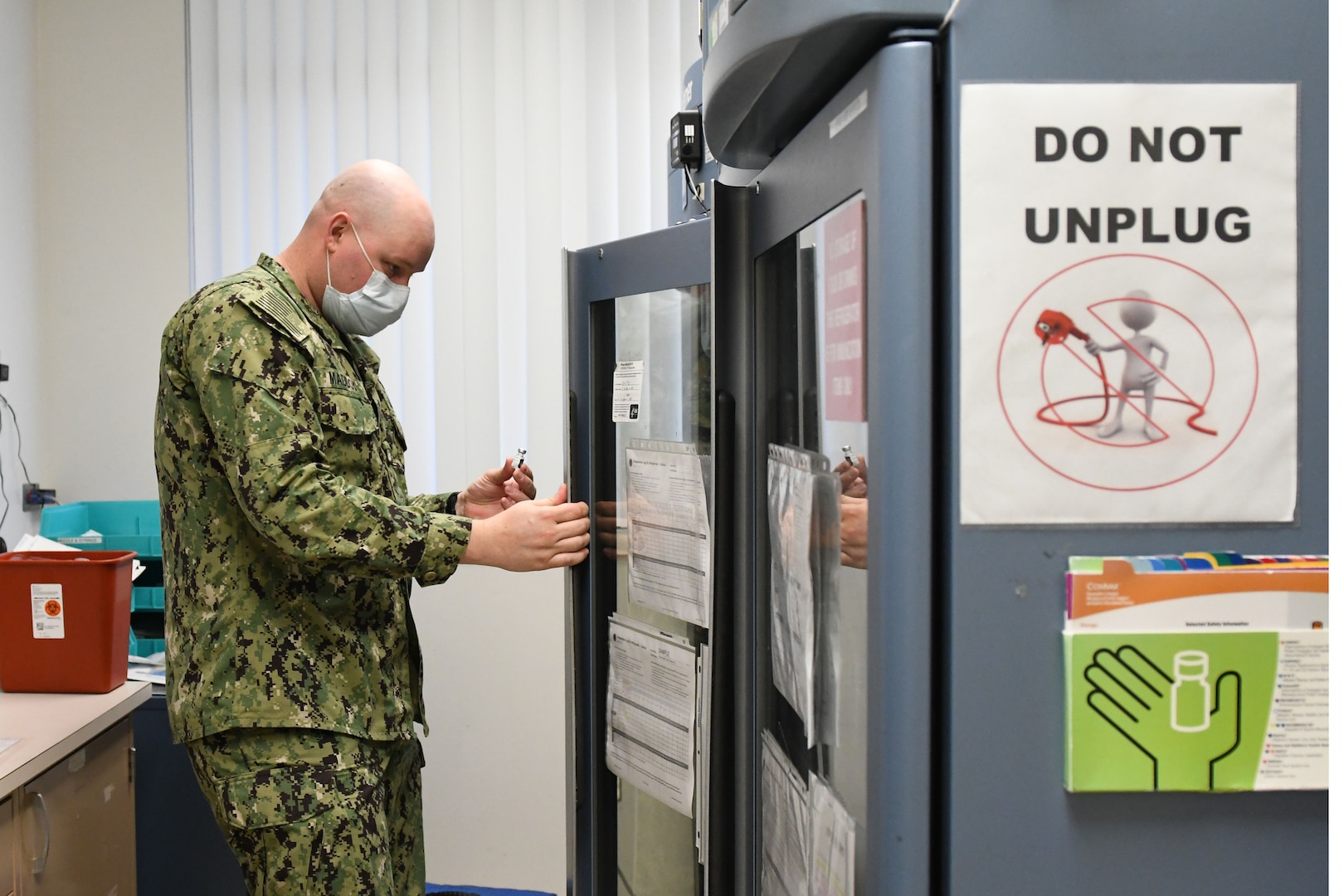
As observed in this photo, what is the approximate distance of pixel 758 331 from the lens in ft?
3.80

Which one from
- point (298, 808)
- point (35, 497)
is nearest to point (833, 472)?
point (298, 808)

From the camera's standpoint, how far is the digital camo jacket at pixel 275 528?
1.39 metres

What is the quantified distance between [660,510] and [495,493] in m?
0.57

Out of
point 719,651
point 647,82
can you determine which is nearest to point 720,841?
point 719,651

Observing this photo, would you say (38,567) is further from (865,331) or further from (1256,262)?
(1256,262)

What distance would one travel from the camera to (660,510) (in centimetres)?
138

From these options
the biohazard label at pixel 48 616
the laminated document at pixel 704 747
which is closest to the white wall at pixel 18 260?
the biohazard label at pixel 48 616

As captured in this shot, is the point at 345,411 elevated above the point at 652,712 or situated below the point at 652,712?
above

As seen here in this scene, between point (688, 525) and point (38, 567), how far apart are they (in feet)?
4.50

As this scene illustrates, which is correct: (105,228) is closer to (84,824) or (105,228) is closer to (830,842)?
(84,824)

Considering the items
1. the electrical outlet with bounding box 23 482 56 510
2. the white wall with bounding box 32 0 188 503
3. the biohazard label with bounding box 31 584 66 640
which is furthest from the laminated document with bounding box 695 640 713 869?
the electrical outlet with bounding box 23 482 56 510

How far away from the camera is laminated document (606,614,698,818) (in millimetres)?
1364

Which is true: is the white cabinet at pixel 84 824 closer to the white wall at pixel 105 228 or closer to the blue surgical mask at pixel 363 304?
the blue surgical mask at pixel 363 304

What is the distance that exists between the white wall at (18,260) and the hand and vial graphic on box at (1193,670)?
2835 millimetres
